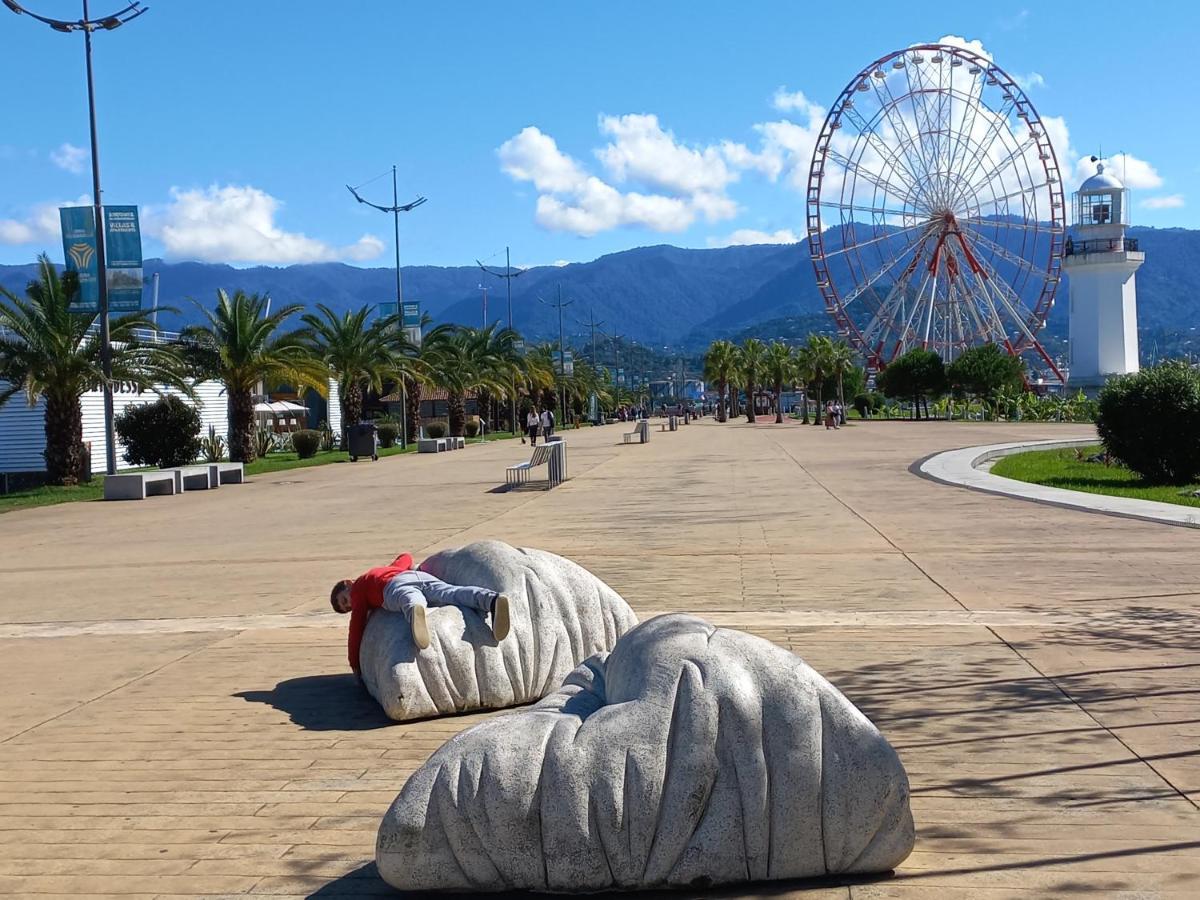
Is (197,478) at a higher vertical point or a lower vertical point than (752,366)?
lower

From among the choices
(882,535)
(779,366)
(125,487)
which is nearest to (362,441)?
(125,487)

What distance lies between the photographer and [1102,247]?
322 feet

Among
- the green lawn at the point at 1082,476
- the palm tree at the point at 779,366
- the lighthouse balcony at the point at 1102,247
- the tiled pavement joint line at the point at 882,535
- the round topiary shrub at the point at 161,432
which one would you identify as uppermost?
the lighthouse balcony at the point at 1102,247

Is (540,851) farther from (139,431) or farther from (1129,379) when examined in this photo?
(139,431)

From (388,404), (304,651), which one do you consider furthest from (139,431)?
(388,404)

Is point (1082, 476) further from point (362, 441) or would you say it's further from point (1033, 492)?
point (362, 441)

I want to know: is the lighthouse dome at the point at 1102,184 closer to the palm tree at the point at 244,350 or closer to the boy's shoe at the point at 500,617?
the palm tree at the point at 244,350

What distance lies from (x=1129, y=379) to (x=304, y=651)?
62.2ft

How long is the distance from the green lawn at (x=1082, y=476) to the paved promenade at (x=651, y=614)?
3.17m

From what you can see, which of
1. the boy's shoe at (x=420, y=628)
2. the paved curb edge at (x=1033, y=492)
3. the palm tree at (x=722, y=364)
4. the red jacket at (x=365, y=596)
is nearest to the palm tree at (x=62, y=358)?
the paved curb edge at (x=1033, y=492)

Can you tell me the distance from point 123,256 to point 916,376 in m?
64.2

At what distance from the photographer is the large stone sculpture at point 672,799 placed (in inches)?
158

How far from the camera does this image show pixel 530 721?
14.1 ft

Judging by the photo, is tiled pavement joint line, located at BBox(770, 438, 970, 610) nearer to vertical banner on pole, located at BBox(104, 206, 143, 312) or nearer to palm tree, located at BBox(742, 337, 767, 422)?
vertical banner on pole, located at BBox(104, 206, 143, 312)
